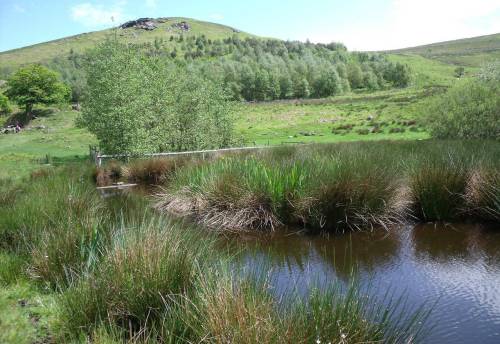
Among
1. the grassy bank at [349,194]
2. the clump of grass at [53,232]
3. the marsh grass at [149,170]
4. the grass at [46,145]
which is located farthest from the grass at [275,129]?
the grassy bank at [349,194]

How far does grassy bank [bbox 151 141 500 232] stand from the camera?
8625mm

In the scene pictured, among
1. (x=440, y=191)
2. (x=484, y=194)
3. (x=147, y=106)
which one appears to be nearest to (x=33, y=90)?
(x=147, y=106)

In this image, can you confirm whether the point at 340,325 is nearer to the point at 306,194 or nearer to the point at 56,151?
the point at 306,194

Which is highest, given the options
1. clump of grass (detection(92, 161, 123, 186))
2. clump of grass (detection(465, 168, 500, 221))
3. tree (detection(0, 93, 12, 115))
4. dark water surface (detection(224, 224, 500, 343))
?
tree (detection(0, 93, 12, 115))

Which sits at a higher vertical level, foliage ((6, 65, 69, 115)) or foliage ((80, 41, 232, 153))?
foliage ((6, 65, 69, 115))

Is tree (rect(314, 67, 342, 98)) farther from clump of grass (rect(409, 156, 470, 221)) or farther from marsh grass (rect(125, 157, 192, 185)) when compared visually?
clump of grass (rect(409, 156, 470, 221))

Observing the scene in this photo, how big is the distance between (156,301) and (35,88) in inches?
3009

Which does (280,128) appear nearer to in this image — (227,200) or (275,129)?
(275,129)

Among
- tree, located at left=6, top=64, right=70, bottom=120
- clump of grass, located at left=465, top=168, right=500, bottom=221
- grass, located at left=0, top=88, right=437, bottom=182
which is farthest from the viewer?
tree, located at left=6, top=64, right=70, bottom=120

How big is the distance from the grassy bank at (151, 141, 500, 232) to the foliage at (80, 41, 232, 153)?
13.8m

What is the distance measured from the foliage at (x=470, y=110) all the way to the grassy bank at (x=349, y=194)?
11552 mm

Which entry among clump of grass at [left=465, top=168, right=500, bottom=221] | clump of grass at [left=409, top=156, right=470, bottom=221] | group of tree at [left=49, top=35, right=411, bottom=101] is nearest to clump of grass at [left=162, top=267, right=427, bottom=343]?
clump of grass at [left=465, top=168, right=500, bottom=221]

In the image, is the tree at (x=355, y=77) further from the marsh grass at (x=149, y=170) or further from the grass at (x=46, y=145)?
the marsh grass at (x=149, y=170)

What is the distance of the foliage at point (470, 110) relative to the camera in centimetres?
2058
